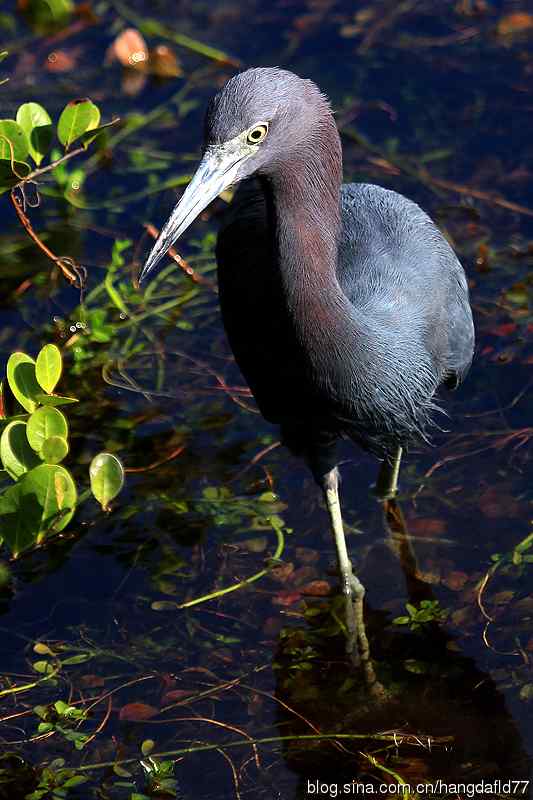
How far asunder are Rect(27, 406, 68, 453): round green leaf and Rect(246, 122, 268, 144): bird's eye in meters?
1.39

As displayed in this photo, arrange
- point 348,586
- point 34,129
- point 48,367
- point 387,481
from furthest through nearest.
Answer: point 387,481, point 348,586, point 34,129, point 48,367

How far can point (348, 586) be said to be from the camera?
182 inches

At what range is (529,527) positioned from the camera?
4730 millimetres

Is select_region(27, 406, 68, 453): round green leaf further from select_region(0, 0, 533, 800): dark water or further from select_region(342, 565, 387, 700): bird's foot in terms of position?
select_region(342, 565, 387, 700): bird's foot

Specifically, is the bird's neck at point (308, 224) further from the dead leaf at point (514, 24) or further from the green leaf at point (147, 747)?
the dead leaf at point (514, 24)

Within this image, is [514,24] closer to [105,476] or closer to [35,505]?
[105,476]

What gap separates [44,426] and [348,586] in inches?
50.1

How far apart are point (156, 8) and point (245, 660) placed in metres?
4.54

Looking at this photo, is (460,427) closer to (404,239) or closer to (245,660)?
(404,239)

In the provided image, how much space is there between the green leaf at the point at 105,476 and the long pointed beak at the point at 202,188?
125 cm

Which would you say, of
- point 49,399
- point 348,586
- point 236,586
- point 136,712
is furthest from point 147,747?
point 49,399

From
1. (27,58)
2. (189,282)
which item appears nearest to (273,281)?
(189,282)

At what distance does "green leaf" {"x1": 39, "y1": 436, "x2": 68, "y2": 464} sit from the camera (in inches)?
169

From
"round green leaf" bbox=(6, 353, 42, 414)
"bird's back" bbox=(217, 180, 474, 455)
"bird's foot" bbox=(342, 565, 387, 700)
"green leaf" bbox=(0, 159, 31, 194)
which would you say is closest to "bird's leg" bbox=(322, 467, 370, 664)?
"bird's foot" bbox=(342, 565, 387, 700)
